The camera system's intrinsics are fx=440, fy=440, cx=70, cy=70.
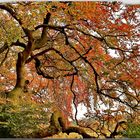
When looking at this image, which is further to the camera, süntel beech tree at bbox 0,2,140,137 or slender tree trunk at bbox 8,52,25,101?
slender tree trunk at bbox 8,52,25,101

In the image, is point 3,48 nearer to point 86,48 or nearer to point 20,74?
point 20,74

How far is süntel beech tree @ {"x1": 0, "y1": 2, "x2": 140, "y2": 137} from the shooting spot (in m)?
4.82

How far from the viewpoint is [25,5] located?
15.5 ft

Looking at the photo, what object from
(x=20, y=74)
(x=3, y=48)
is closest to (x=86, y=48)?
(x=20, y=74)

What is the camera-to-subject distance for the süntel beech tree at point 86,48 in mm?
4820

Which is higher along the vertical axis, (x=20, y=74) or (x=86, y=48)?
(x=86, y=48)

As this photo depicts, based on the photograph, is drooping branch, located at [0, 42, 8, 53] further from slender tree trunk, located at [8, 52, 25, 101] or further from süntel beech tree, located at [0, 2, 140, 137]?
slender tree trunk, located at [8, 52, 25, 101]

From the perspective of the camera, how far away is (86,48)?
4.90 meters

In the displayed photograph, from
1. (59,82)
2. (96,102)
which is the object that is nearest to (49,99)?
(59,82)

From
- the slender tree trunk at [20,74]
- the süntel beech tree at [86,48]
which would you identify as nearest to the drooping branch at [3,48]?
the süntel beech tree at [86,48]

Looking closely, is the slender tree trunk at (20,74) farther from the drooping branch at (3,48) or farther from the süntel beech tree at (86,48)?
the drooping branch at (3,48)

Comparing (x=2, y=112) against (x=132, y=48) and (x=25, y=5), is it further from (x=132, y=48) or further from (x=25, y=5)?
(x=132, y=48)

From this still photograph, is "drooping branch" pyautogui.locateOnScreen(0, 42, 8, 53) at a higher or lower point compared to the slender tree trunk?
higher

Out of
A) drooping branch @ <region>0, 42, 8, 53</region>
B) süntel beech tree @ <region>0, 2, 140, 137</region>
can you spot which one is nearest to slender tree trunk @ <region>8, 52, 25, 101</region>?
süntel beech tree @ <region>0, 2, 140, 137</region>
